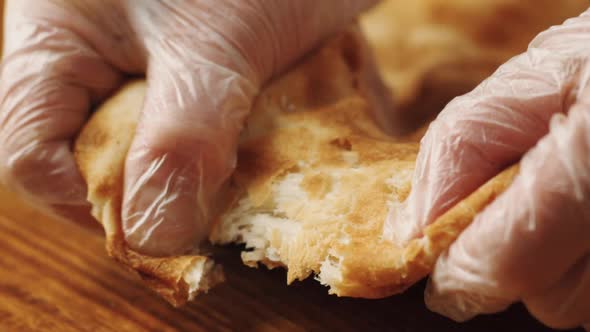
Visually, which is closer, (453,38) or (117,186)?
(117,186)

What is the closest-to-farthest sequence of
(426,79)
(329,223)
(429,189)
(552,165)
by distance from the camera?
(552,165), (429,189), (329,223), (426,79)

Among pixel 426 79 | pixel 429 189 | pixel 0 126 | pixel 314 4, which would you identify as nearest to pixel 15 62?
pixel 0 126

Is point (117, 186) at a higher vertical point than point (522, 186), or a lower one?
lower

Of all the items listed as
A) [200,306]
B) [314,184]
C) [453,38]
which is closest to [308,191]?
[314,184]

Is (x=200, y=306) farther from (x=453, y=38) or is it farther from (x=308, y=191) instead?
(x=453, y=38)

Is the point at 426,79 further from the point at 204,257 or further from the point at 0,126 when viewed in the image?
the point at 0,126

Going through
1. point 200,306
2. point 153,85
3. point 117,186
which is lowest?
point 200,306
